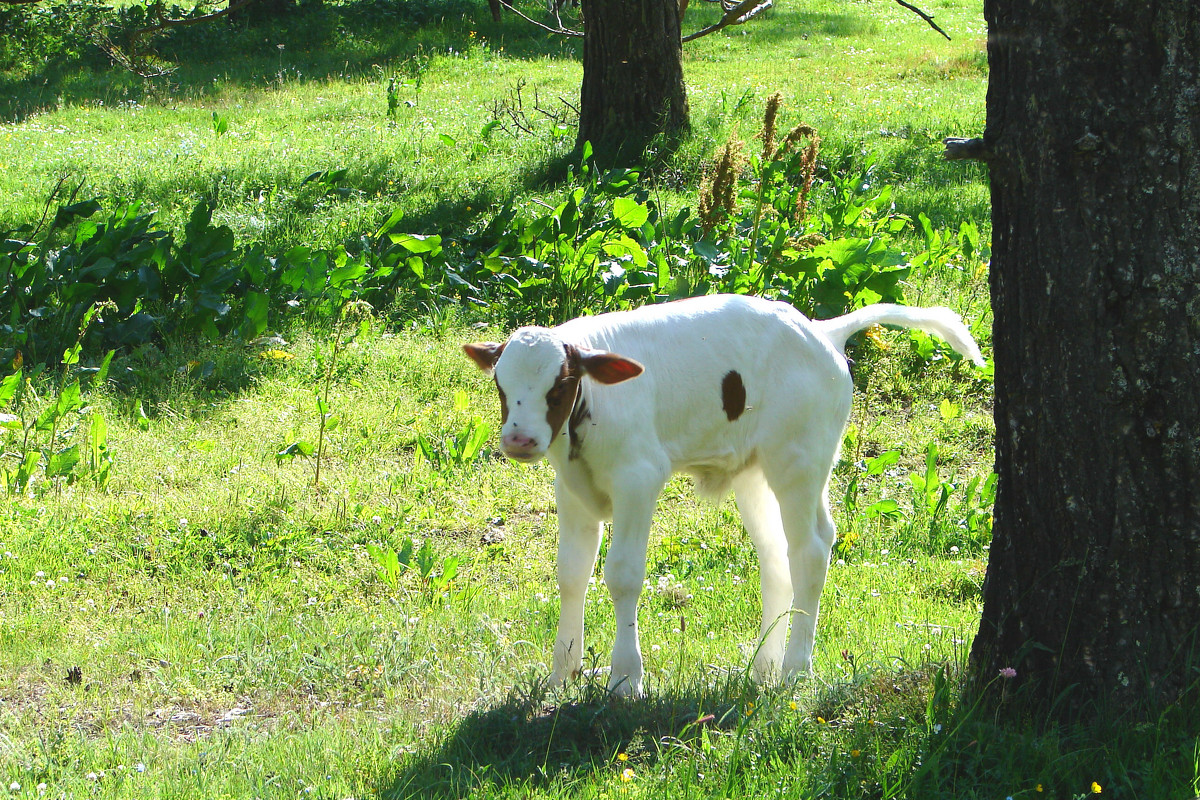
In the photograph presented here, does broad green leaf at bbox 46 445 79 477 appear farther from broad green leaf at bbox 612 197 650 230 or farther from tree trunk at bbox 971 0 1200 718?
tree trunk at bbox 971 0 1200 718

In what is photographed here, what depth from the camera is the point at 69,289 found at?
25.6 feet

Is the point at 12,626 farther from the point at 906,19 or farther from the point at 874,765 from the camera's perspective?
the point at 906,19

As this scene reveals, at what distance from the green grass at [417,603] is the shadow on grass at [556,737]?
0.04ft

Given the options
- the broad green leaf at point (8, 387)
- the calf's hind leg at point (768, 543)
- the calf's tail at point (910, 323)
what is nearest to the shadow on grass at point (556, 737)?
the calf's hind leg at point (768, 543)

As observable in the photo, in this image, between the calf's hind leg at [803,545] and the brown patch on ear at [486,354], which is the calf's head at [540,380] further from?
the calf's hind leg at [803,545]

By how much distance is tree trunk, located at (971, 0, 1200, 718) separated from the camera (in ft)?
10.5

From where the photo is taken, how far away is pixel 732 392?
4.30 metres

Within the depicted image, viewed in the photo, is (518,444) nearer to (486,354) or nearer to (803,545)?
(486,354)

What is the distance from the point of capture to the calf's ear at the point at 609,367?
3.80 m

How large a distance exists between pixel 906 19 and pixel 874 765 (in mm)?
23816

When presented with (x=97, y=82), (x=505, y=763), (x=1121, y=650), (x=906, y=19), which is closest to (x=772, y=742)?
(x=505, y=763)

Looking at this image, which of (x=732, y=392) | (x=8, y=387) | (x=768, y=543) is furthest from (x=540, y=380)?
(x=8, y=387)

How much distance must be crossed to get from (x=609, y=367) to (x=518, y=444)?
1.34 feet

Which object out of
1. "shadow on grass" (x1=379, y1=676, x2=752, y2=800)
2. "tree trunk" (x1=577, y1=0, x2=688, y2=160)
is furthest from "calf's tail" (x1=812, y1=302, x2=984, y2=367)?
"tree trunk" (x1=577, y1=0, x2=688, y2=160)
